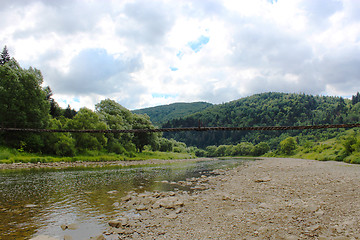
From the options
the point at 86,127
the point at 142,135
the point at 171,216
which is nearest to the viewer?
the point at 171,216

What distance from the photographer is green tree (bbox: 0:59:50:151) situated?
35.4 m

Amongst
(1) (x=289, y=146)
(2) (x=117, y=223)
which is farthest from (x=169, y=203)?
(1) (x=289, y=146)

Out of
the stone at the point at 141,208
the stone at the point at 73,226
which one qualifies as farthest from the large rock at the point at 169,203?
→ the stone at the point at 73,226

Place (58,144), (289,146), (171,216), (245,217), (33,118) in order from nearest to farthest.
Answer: (245,217) < (171,216) < (33,118) < (58,144) < (289,146)

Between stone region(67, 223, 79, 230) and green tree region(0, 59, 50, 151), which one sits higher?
green tree region(0, 59, 50, 151)

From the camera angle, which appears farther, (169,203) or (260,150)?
(260,150)

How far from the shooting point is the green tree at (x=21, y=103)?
116ft

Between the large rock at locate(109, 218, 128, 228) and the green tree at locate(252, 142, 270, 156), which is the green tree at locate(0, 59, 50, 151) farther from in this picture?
the green tree at locate(252, 142, 270, 156)

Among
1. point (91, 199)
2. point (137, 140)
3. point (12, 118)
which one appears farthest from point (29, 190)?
point (137, 140)

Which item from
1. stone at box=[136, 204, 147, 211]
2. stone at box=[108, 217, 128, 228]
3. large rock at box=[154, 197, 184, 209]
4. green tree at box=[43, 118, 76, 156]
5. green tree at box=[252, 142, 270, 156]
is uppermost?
green tree at box=[43, 118, 76, 156]

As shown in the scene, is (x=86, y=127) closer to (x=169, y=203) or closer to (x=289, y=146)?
(x=169, y=203)

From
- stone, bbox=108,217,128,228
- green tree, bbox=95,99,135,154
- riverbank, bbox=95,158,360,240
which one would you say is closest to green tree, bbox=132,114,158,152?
green tree, bbox=95,99,135,154

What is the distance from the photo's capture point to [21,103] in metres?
36.5

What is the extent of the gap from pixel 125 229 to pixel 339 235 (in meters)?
6.92
